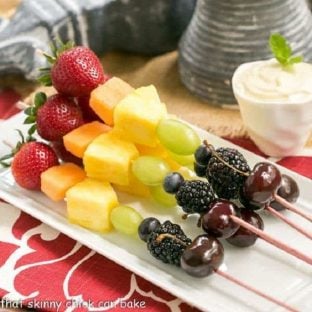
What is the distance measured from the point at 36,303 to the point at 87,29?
660 mm

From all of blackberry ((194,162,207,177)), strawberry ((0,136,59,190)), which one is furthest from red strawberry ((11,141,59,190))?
blackberry ((194,162,207,177))

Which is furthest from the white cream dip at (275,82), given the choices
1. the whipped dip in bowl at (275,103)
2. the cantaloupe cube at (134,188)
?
the cantaloupe cube at (134,188)

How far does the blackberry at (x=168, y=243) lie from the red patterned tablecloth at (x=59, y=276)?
0.15 ft

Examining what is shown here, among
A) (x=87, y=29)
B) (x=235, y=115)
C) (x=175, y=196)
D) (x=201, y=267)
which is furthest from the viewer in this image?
(x=87, y=29)

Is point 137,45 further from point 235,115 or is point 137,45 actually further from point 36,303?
point 36,303

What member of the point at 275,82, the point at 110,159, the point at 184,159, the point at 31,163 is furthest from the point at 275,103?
the point at 31,163

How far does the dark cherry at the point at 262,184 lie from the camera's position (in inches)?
42.6

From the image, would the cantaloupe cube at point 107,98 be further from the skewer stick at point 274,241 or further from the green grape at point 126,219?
the skewer stick at point 274,241

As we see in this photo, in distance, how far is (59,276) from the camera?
44.1 inches

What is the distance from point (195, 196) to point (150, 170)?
0.29 ft

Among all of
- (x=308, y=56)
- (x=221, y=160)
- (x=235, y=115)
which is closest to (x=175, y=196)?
(x=221, y=160)

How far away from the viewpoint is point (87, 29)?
1.58 meters

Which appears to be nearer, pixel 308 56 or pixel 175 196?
pixel 175 196

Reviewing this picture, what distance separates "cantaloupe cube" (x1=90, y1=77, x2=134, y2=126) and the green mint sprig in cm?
24
